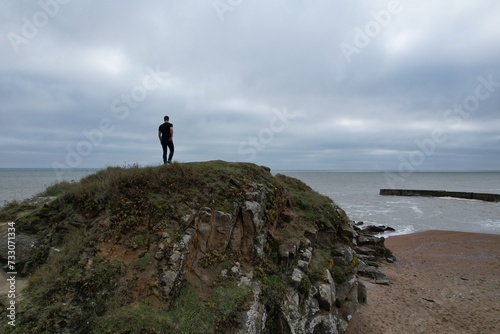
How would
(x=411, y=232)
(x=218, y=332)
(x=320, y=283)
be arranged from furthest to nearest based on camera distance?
(x=411, y=232), (x=320, y=283), (x=218, y=332)

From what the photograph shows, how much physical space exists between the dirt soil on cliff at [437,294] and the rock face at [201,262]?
2475 mm

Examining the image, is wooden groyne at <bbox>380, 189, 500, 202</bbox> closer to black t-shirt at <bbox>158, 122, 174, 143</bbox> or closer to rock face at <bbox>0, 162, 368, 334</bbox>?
rock face at <bbox>0, 162, 368, 334</bbox>

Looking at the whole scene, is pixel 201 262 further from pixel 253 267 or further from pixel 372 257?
pixel 372 257

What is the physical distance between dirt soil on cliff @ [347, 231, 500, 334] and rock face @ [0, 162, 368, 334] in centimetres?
247

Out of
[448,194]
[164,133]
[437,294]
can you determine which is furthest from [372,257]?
Result: [448,194]

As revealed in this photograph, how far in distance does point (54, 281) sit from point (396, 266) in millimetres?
20050

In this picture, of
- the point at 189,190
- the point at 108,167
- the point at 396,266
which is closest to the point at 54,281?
the point at 189,190

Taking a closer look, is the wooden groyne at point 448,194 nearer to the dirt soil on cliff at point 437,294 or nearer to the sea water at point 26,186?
the dirt soil on cliff at point 437,294

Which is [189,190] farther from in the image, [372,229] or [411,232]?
[411,232]

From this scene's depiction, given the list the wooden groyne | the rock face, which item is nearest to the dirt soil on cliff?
the rock face

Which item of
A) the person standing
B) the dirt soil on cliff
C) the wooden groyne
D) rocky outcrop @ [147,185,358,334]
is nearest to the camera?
rocky outcrop @ [147,185,358,334]

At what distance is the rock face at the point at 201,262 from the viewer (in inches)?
281

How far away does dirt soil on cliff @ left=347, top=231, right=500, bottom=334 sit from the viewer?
11.7 m

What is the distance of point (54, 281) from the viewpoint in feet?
23.8
